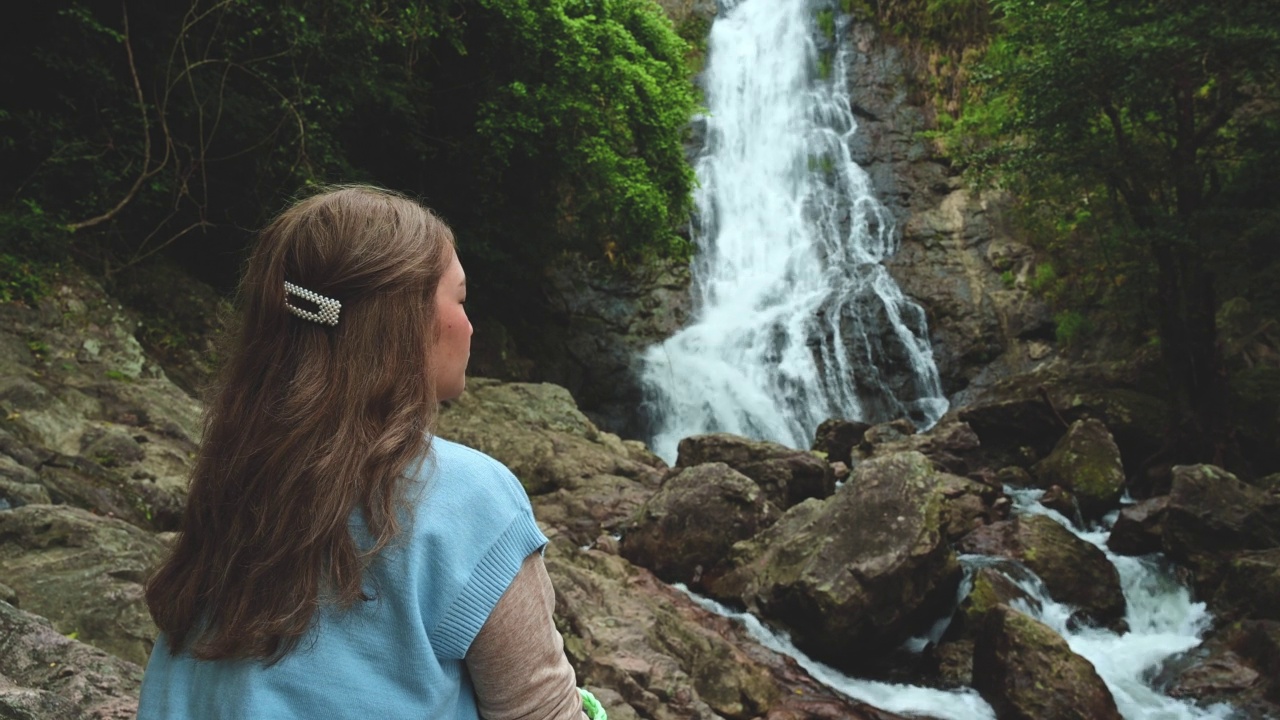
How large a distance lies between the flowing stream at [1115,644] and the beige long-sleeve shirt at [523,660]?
18.3ft

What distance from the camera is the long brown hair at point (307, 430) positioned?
42.7 inches

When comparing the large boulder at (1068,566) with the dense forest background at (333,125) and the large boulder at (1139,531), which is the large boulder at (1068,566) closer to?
the large boulder at (1139,531)

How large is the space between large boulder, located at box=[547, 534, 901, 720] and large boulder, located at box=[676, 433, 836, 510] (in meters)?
3.09

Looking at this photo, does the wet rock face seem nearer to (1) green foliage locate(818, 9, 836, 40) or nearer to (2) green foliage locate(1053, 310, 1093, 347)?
(2) green foliage locate(1053, 310, 1093, 347)

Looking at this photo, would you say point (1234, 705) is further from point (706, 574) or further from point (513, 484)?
point (513, 484)

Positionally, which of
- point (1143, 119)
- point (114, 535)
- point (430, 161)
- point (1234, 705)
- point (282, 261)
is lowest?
point (1234, 705)

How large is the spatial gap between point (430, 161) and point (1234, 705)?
1285 centimetres

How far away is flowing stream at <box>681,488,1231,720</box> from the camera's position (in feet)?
20.2

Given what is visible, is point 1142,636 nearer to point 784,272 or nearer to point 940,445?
point 940,445

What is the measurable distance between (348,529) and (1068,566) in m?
8.07

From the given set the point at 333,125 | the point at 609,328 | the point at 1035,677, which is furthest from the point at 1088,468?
the point at 609,328

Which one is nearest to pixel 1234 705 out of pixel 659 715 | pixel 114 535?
pixel 659 715

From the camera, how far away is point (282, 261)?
1.21 meters

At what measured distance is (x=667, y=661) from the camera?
500 centimetres
